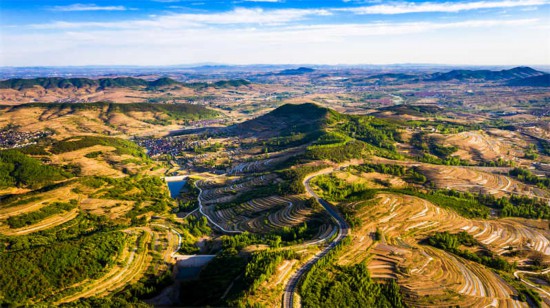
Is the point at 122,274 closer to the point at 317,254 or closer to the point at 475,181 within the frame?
the point at 317,254

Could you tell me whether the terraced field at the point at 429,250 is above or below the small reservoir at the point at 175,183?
above

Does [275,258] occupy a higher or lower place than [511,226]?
higher

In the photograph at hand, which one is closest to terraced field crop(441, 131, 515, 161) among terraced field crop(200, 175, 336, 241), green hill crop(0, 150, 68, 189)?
terraced field crop(200, 175, 336, 241)

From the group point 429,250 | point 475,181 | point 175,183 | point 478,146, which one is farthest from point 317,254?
point 478,146

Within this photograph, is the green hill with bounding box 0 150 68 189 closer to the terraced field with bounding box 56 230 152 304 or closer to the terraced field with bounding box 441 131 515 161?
the terraced field with bounding box 56 230 152 304

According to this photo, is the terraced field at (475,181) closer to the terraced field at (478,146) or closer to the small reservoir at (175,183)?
the terraced field at (478,146)

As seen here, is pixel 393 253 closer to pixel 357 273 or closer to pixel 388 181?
pixel 357 273

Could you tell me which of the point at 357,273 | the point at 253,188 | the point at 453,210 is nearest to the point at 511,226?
the point at 453,210

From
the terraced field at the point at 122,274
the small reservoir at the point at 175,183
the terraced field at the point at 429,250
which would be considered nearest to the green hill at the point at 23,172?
the small reservoir at the point at 175,183
